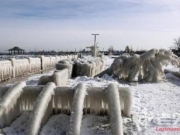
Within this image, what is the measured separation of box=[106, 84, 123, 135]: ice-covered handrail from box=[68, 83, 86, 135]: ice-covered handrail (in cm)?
61

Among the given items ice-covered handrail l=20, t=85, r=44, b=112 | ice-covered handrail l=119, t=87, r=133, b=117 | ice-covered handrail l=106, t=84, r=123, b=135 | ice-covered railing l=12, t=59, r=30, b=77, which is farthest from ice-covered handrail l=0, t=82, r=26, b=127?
ice-covered railing l=12, t=59, r=30, b=77

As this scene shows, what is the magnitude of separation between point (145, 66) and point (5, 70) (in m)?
6.85

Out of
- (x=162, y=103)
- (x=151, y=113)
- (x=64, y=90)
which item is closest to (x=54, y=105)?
(x=64, y=90)

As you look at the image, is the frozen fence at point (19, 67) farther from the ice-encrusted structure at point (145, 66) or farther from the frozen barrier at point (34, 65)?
the ice-encrusted structure at point (145, 66)

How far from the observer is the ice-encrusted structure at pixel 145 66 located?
14289 mm

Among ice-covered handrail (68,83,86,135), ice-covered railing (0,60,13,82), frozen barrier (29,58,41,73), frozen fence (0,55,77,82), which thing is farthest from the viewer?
frozen barrier (29,58,41,73)

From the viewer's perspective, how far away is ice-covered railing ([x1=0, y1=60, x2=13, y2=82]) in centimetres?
1302

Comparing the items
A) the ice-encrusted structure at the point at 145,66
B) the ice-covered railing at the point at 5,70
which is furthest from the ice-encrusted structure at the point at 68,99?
the ice-encrusted structure at the point at 145,66

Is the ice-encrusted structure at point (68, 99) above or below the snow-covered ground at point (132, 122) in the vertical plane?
above

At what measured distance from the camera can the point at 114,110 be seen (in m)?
6.11

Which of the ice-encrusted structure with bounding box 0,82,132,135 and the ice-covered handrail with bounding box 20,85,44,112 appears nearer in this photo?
the ice-encrusted structure with bounding box 0,82,132,135

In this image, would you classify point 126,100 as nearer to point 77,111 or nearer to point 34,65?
point 77,111

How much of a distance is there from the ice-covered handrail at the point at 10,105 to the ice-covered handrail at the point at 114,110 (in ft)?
7.08

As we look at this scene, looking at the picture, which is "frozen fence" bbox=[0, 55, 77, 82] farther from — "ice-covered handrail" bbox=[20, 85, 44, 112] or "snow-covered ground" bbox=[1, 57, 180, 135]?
"snow-covered ground" bbox=[1, 57, 180, 135]
